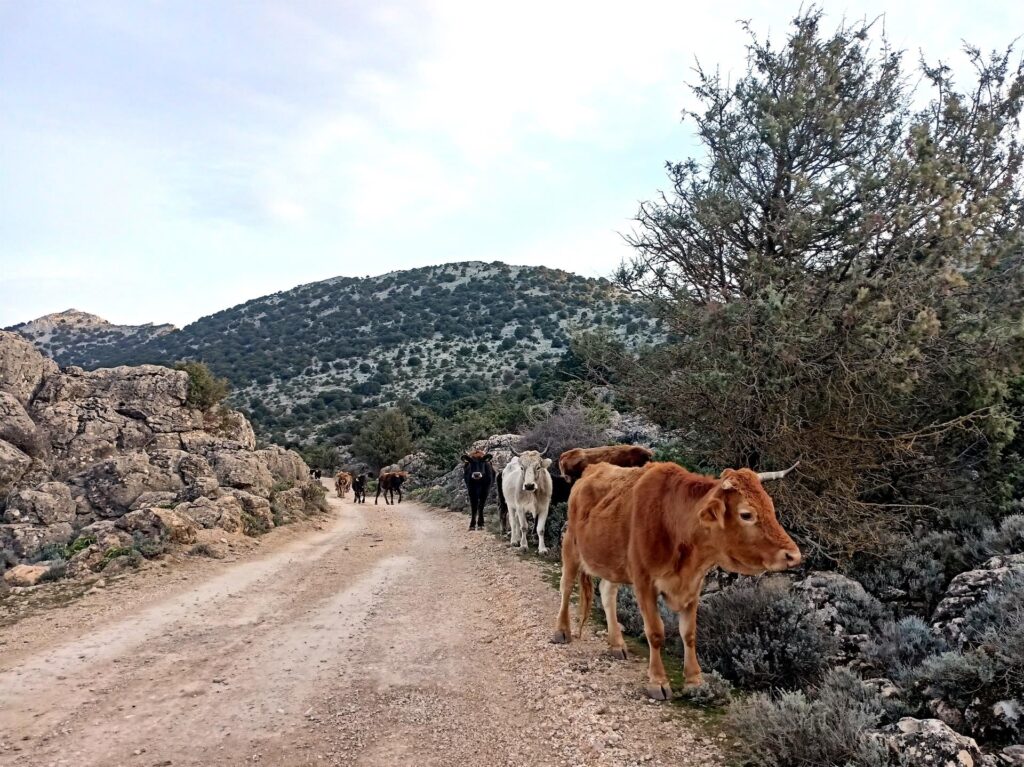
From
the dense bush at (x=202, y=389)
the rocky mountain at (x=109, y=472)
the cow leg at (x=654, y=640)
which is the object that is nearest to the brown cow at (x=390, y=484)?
the rocky mountain at (x=109, y=472)

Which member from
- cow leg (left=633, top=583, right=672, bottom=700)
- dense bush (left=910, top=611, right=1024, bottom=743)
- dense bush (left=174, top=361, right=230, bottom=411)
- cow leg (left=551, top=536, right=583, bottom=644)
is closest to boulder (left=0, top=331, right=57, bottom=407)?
dense bush (left=174, top=361, right=230, bottom=411)

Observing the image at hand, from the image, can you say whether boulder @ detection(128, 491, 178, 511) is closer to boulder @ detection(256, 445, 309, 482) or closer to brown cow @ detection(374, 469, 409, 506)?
boulder @ detection(256, 445, 309, 482)

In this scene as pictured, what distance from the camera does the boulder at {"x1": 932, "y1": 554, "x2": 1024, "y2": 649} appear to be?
193 inches

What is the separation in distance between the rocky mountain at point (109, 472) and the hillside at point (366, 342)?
30.0 metres

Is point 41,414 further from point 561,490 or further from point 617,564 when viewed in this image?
point 617,564

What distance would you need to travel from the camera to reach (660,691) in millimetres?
4754

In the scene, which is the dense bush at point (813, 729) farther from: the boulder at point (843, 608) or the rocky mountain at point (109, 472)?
the rocky mountain at point (109, 472)

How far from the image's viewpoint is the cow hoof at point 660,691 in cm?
474

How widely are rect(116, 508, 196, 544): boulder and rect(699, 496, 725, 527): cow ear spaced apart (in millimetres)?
10797

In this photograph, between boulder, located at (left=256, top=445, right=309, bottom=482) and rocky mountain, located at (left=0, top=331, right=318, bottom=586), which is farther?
boulder, located at (left=256, top=445, right=309, bottom=482)

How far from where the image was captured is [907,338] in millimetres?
6418

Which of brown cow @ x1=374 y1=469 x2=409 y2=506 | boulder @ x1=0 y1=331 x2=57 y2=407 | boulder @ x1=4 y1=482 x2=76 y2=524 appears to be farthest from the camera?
brown cow @ x1=374 y1=469 x2=409 y2=506

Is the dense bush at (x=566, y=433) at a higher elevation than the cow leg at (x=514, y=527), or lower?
higher

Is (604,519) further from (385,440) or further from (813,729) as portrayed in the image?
(385,440)
